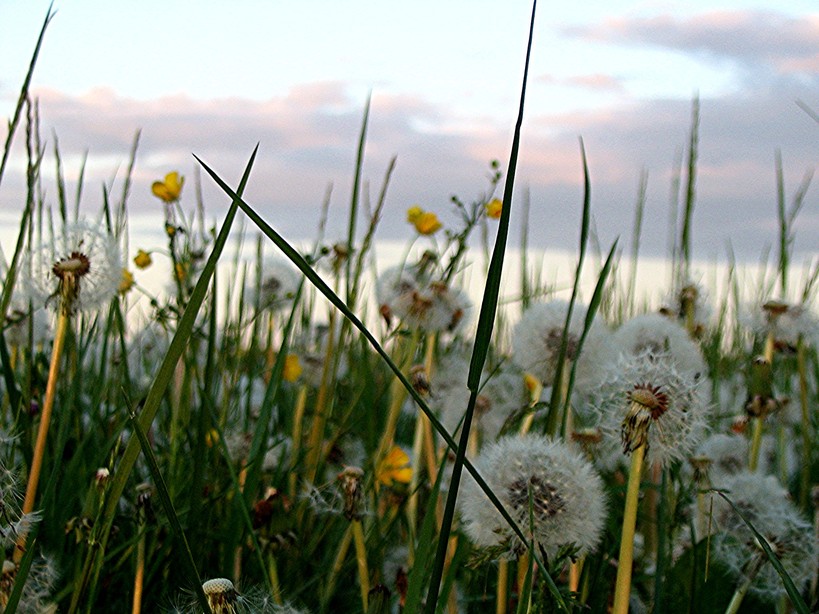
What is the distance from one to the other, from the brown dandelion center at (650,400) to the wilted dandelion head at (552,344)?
2.91 ft

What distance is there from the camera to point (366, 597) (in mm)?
1822

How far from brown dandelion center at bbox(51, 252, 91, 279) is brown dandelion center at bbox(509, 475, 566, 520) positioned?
876 millimetres

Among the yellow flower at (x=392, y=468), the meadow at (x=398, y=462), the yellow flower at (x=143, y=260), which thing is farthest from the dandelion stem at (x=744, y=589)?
the yellow flower at (x=143, y=260)

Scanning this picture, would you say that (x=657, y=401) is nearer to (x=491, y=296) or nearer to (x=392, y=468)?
(x=491, y=296)

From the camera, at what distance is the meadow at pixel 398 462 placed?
1295 millimetres

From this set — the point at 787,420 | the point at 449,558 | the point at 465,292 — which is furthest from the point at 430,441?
the point at 787,420

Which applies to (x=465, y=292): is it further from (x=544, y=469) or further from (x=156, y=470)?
(x=156, y=470)

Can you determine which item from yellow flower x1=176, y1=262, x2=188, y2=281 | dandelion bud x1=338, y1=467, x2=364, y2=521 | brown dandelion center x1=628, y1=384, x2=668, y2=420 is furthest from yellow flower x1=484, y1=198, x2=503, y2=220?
brown dandelion center x1=628, y1=384, x2=668, y2=420

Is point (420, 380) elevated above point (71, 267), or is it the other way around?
point (71, 267)

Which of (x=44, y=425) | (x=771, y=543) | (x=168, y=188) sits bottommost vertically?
(x=771, y=543)

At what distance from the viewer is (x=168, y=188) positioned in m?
2.61


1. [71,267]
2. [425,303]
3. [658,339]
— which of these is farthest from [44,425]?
[658,339]

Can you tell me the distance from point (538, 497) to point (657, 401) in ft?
0.97

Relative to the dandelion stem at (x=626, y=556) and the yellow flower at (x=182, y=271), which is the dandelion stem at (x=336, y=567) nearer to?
the yellow flower at (x=182, y=271)
